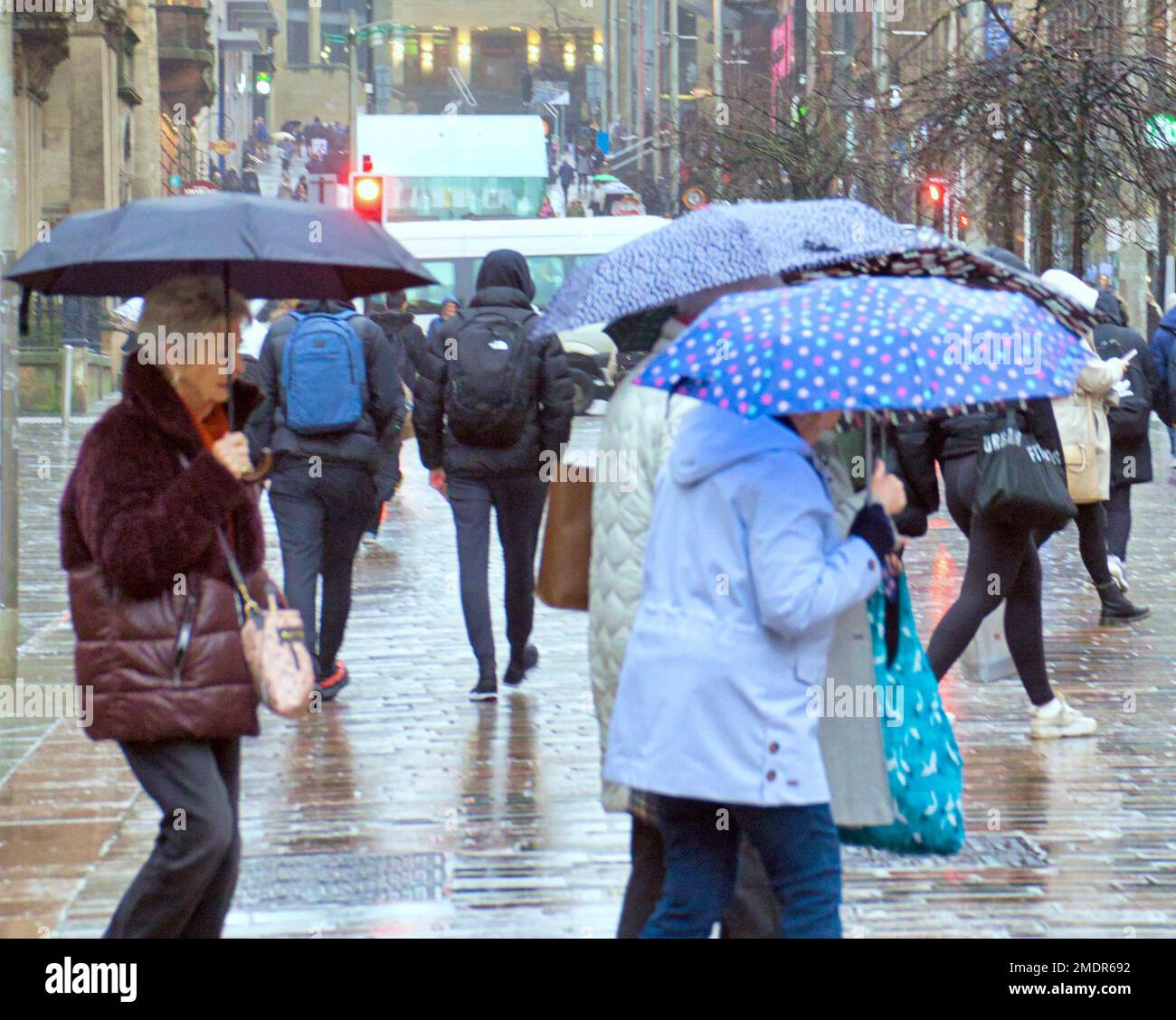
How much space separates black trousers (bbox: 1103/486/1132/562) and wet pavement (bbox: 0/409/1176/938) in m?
1.11

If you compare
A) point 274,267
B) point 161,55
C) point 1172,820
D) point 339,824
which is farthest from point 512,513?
point 161,55

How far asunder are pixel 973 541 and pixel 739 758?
4116 millimetres

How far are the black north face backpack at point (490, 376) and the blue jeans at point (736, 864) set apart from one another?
452 centimetres

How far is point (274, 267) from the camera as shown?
Result: 492 cm

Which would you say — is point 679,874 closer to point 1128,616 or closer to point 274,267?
point 274,267

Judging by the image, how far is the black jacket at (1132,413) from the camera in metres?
10.9

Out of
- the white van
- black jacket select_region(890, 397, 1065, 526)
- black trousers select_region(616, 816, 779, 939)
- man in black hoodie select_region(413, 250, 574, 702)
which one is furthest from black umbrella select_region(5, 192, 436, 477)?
the white van

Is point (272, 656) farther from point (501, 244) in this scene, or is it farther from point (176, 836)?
point (501, 244)

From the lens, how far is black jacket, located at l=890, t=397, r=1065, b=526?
754cm

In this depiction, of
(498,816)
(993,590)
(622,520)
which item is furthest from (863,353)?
(993,590)

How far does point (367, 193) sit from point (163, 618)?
1790cm

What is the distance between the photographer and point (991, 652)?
8359 millimetres

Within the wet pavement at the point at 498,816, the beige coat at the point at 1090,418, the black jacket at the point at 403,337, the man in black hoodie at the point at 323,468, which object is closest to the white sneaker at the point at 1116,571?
the wet pavement at the point at 498,816

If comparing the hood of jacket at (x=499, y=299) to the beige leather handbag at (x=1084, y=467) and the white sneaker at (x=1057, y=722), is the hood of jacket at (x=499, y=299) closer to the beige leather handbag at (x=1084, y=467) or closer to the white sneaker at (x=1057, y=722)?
the white sneaker at (x=1057, y=722)
